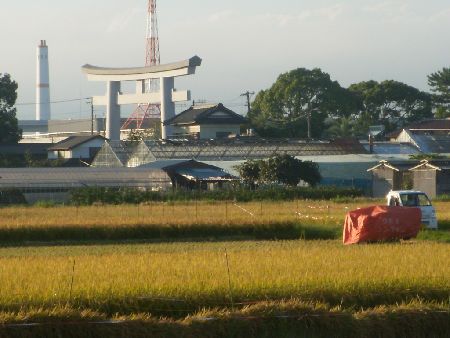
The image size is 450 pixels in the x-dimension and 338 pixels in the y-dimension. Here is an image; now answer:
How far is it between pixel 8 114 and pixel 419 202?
4380 cm

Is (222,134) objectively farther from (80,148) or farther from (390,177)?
(390,177)

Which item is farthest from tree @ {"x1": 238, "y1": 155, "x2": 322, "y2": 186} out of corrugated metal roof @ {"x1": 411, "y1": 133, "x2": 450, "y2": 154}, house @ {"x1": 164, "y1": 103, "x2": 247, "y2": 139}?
house @ {"x1": 164, "y1": 103, "x2": 247, "y2": 139}

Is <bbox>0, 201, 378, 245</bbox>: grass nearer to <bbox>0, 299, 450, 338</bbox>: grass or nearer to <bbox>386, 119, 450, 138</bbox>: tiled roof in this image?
<bbox>0, 299, 450, 338</bbox>: grass

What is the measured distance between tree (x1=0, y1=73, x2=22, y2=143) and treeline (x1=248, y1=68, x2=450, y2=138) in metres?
18.1

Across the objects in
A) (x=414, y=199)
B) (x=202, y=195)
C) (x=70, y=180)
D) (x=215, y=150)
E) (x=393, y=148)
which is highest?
(x=393, y=148)

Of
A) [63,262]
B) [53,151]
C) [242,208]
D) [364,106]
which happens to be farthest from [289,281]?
[364,106]

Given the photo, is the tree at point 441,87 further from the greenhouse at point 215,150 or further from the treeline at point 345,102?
the greenhouse at point 215,150

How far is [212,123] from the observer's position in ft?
209

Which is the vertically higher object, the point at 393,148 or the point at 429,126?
the point at 429,126

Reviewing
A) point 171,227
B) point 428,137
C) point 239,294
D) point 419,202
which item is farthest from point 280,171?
point 239,294

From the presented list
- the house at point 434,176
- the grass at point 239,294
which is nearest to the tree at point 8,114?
the house at point 434,176

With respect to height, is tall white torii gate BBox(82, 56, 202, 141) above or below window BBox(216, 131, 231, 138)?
above

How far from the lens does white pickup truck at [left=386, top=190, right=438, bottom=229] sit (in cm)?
2662

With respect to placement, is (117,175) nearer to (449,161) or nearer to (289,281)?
(449,161)
